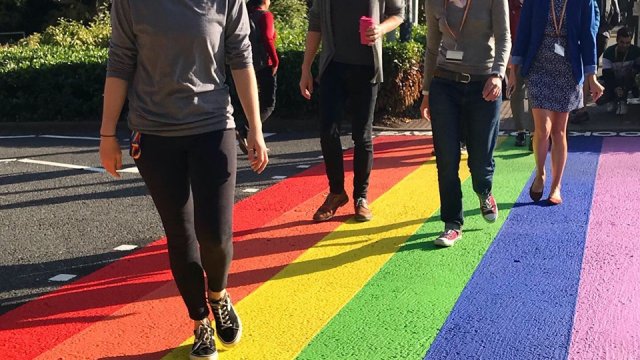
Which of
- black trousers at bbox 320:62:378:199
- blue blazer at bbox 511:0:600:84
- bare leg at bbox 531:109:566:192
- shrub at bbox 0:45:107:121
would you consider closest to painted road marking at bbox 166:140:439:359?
black trousers at bbox 320:62:378:199

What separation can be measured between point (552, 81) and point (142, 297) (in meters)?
3.46

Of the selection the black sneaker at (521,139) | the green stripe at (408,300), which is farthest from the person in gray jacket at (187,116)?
the black sneaker at (521,139)

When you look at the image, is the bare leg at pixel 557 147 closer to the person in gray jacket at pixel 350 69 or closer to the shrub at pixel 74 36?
the person in gray jacket at pixel 350 69

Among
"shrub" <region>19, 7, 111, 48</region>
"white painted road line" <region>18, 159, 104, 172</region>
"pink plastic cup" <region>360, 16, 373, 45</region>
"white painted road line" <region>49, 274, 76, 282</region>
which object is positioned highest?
"pink plastic cup" <region>360, 16, 373, 45</region>

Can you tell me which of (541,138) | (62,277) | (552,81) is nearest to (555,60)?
(552,81)

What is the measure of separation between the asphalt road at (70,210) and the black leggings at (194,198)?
151 cm

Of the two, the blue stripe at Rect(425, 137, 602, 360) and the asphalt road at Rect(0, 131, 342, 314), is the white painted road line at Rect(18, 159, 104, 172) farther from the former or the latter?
the blue stripe at Rect(425, 137, 602, 360)

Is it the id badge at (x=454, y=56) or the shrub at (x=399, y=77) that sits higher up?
the id badge at (x=454, y=56)

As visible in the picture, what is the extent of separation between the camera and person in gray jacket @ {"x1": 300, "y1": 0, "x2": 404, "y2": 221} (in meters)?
5.66

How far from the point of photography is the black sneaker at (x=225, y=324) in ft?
12.1

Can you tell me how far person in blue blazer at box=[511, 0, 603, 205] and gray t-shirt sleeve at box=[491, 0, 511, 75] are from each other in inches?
37.1

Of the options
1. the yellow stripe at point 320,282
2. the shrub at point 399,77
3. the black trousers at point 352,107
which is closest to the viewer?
the yellow stripe at point 320,282

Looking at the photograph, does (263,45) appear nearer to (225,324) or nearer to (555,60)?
(555,60)

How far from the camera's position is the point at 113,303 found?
4453 millimetres
